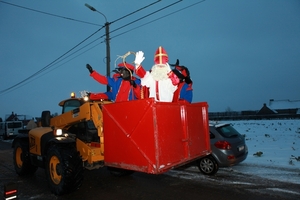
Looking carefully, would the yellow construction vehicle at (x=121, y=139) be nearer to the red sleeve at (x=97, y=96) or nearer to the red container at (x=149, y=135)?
the red container at (x=149, y=135)

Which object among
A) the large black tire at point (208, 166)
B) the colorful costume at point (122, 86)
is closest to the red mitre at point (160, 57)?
the colorful costume at point (122, 86)

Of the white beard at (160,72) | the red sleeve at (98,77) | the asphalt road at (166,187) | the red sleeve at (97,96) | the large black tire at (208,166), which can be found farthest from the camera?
the large black tire at (208,166)

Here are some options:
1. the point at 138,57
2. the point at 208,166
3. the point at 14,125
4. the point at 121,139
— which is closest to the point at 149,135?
the point at 121,139

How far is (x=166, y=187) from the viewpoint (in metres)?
5.27

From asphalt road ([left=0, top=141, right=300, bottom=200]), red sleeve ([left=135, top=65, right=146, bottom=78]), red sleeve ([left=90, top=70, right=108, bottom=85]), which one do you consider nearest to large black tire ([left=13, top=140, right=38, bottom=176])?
asphalt road ([left=0, top=141, right=300, bottom=200])

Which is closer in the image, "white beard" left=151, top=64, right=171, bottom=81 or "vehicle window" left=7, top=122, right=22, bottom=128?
"white beard" left=151, top=64, right=171, bottom=81

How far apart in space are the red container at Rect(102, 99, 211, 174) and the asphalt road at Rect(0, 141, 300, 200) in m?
1.35

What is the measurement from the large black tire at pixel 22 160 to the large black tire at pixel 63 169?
1916 mm

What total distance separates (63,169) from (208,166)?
3.75 meters

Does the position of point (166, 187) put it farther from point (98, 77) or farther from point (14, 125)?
point (14, 125)

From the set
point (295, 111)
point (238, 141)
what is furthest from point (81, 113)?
point (295, 111)

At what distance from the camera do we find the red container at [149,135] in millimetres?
3201

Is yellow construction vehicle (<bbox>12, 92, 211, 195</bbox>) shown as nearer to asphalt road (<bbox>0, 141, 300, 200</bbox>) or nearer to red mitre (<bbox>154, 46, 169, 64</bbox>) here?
asphalt road (<bbox>0, 141, 300, 200</bbox>)

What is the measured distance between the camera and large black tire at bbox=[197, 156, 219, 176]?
6113 mm
